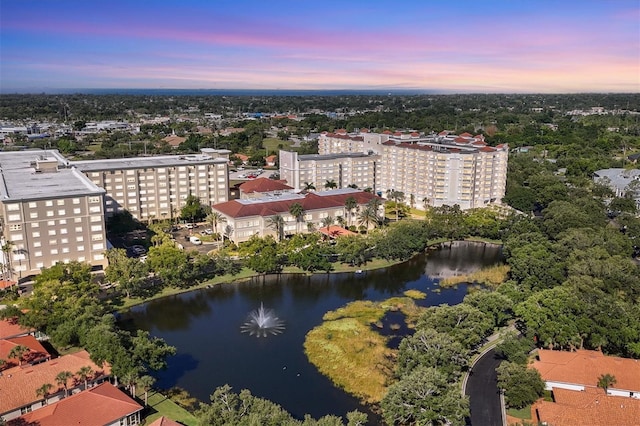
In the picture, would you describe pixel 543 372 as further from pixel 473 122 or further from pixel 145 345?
pixel 473 122

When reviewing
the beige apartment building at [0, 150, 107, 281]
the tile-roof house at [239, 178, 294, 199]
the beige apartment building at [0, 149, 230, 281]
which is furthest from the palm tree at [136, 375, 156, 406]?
the tile-roof house at [239, 178, 294, 199]

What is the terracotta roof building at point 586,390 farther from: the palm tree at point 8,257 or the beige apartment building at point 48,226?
the palm tree at point 8,257

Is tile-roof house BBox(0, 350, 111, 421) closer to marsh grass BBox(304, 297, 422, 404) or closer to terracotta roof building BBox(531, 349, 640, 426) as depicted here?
marsh grass BBox(304, 297, 422, 404)

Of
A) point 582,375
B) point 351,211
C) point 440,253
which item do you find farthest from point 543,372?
point 351,211

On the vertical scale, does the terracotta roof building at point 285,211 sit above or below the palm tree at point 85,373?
above

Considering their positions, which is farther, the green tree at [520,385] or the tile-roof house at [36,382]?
the green tree at [520,385]

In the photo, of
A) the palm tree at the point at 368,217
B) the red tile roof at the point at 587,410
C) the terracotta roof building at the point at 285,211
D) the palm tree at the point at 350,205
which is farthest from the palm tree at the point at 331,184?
the red tile roof at the point at 587,410
